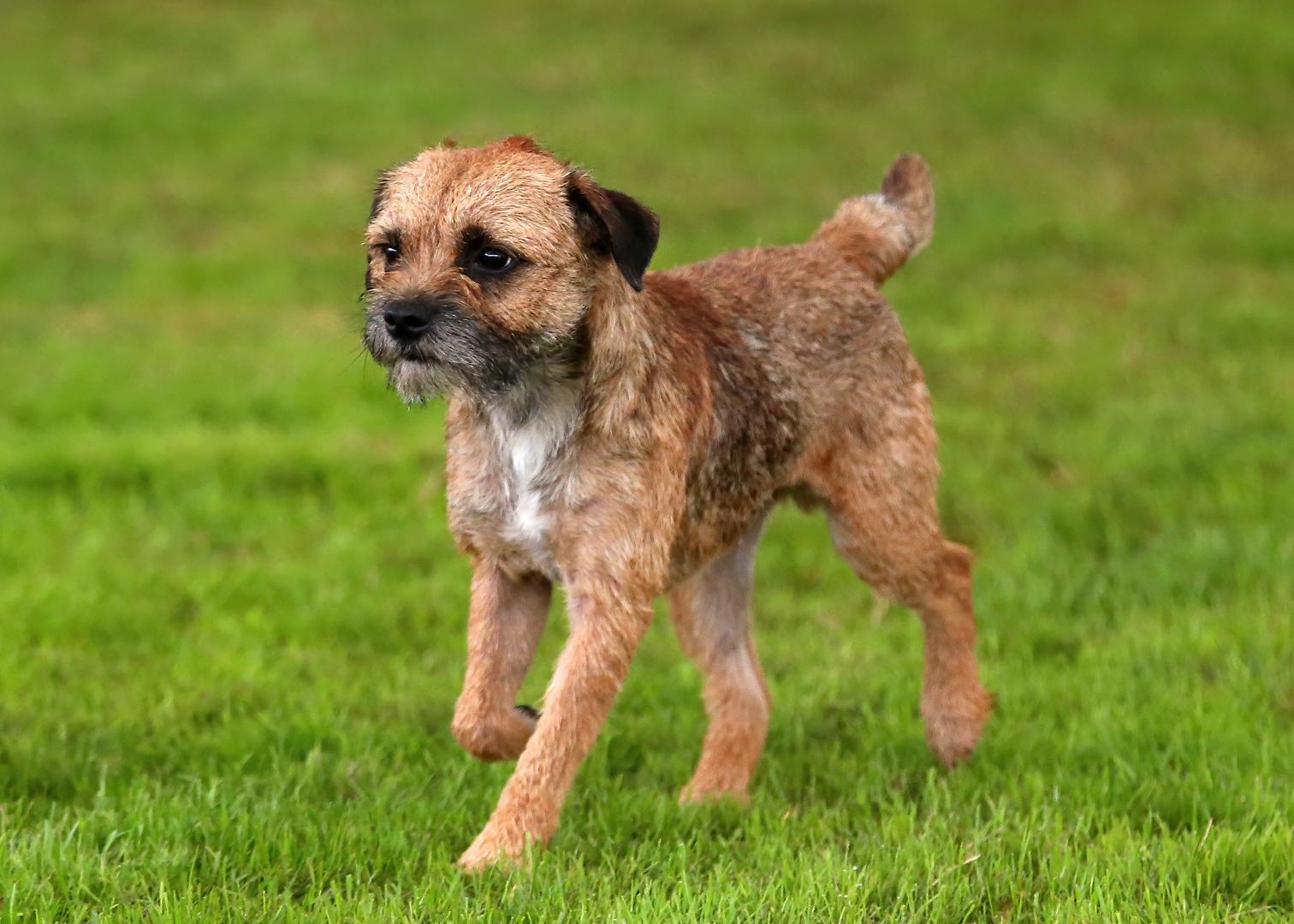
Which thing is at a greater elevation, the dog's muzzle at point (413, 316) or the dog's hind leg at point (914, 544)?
the dog's muzzle at point (413, 316)

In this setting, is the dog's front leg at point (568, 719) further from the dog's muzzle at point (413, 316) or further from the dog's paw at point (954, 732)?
the dog's paw at point (954, 732)

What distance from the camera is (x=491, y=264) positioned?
4805mm

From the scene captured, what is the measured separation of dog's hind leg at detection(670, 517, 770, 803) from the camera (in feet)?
19.5

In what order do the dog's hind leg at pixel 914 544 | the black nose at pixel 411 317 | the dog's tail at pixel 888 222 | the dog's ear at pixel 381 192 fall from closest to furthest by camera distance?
1. the black nose at pixel 411 317
2. the dog's ear at pixel 381 192
3. the dog's hind leg at pixel 914 544
4. the dog's tail at pixel 888 222

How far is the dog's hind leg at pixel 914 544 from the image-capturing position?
5.92 m

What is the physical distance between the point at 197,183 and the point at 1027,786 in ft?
39.4

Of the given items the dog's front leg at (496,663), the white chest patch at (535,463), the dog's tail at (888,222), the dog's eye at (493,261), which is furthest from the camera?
the dog's tail at (888,222)

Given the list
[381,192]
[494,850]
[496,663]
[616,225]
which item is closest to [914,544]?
[496,663]

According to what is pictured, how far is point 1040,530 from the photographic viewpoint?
28.5 ft

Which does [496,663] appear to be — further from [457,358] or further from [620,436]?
[457,358]

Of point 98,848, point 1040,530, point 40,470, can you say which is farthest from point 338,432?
point 98,848

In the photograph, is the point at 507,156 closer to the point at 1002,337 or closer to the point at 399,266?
the point at 399,266

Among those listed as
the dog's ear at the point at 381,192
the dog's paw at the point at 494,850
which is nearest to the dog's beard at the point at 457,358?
the dog's ear at the point at 381,192

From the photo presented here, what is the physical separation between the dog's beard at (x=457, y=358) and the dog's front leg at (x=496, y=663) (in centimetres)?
71
